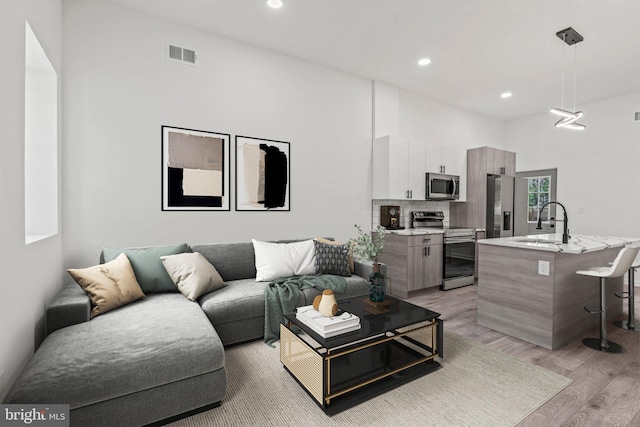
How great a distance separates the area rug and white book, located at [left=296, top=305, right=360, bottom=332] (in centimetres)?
45

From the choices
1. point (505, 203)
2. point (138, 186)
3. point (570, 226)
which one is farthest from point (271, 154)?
point (570, 226)

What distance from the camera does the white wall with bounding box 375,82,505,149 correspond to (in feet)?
15.0

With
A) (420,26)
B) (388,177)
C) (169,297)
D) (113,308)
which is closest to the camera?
(113,308)

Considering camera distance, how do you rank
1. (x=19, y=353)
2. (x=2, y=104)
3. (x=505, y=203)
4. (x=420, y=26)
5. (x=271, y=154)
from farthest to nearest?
(x=505, y=203) < (x=271, y=154) < (x=420, y=26) < (x=19, y=353) < (x=2, y=104)

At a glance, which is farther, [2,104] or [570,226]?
[570,226]

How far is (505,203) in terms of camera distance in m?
5.16

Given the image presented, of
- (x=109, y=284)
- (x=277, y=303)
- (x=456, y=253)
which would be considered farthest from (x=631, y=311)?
(x=109, y=284)

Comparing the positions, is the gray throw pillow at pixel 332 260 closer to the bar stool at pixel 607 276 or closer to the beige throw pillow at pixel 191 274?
the beige throw pillow at pixel 191 274

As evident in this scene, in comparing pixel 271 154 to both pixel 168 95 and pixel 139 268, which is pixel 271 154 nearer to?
pixel 168 95

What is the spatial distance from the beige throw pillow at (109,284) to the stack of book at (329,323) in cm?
136

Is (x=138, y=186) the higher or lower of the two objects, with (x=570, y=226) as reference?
higher

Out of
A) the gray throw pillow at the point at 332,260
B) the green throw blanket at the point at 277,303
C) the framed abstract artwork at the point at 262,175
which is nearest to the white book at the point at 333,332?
the green throw blanket at the point at 277,303

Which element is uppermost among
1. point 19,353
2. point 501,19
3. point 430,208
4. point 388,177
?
point 501,19

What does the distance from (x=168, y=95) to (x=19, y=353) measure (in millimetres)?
2377
